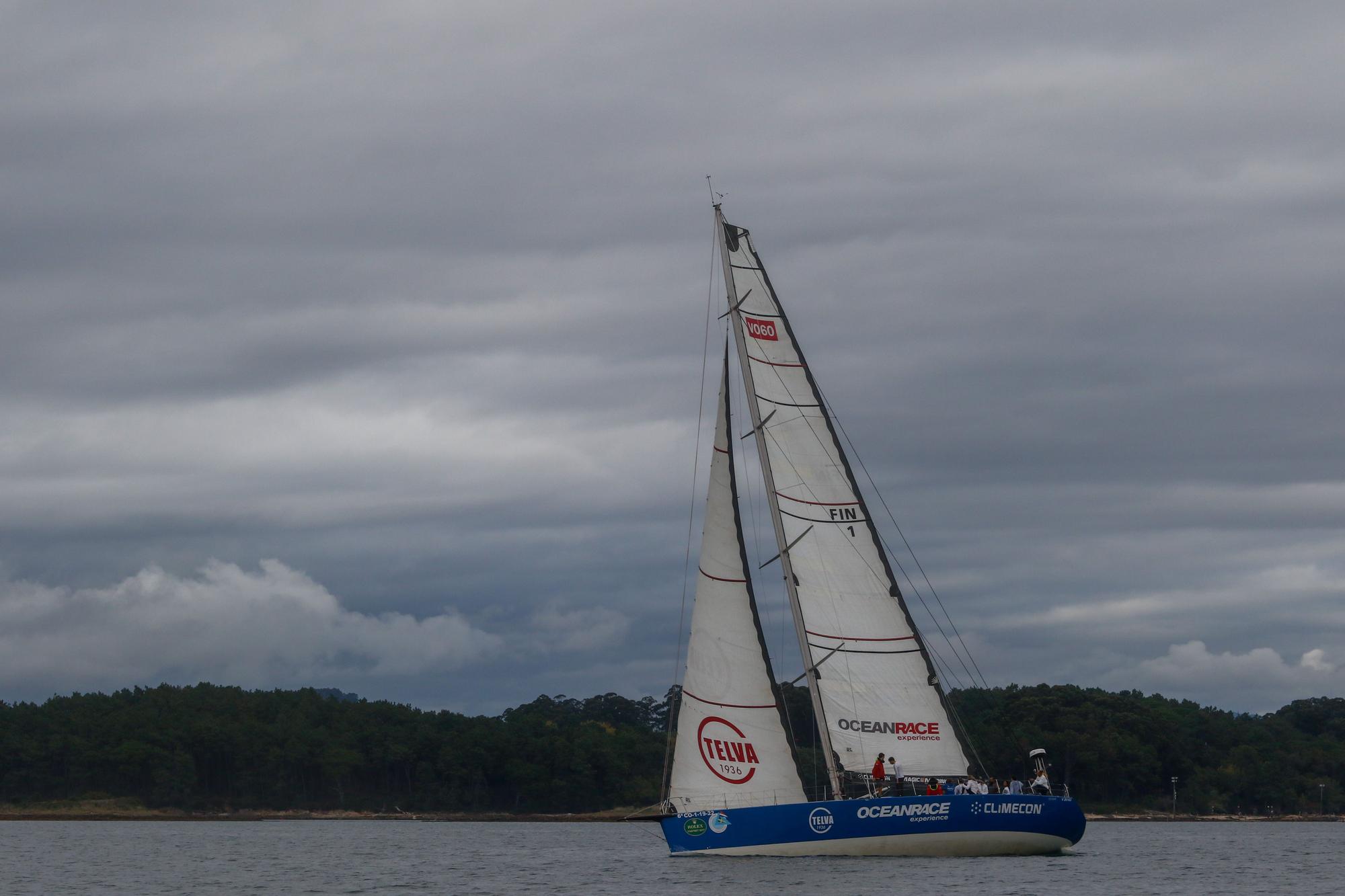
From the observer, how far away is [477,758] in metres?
137

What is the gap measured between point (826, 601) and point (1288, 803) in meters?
108

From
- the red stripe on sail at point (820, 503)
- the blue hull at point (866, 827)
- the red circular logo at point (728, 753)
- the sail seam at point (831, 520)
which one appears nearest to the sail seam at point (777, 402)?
the red stripe on sail at point (820, 503)

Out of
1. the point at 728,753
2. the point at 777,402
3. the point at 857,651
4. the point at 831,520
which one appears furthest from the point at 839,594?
the point at 777,402

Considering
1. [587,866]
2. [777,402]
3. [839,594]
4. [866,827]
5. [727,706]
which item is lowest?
[587,866]

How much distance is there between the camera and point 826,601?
42.2m

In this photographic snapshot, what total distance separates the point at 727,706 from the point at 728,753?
3.87 feet

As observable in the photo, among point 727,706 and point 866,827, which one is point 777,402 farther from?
point 866,827

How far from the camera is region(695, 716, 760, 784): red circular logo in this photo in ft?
138

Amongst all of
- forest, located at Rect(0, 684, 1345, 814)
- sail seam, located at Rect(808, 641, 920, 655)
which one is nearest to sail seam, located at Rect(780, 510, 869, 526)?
sail seam, located at Rect(808, 641, 920, 655)

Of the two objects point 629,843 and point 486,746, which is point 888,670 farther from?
point 486,746

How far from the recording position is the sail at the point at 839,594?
41.9 m

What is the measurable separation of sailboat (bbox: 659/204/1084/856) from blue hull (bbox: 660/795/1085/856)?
51 mm

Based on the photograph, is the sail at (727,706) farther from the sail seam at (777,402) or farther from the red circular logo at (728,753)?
the sail seam at (777,402)

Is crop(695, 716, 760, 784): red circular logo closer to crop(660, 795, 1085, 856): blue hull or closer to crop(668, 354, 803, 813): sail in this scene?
crop(668, 354, 803, 813): sail
